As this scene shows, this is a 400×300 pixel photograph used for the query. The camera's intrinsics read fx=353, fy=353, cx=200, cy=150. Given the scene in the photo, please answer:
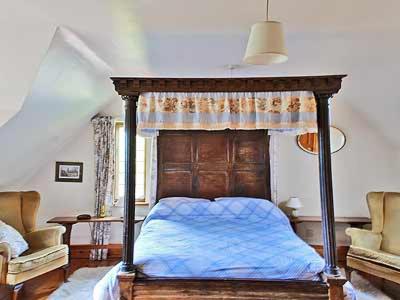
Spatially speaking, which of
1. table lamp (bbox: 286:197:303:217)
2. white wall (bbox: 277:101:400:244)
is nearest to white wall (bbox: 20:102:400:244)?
white wall (bbox: 277:101:400:244)

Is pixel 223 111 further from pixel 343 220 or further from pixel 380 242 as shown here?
pixel 343 220

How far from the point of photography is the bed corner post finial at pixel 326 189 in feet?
8.45

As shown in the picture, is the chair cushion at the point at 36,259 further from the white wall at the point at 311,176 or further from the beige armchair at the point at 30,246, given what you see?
the white wall at the point at 311,176

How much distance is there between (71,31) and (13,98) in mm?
858

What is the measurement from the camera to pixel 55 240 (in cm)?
407

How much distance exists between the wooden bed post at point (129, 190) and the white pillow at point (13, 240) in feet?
5.14

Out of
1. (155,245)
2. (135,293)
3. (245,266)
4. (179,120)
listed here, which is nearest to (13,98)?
(179,120)

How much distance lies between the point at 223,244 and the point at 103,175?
2.63m

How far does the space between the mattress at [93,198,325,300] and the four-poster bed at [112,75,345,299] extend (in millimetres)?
65

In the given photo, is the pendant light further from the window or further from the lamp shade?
the window

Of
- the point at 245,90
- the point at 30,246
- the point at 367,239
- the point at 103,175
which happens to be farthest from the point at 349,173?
the point at 30,246

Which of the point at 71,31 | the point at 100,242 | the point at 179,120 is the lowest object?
the point at 100,242

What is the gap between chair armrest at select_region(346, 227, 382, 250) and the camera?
3.97m

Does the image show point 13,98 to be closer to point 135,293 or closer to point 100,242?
point 135,293
